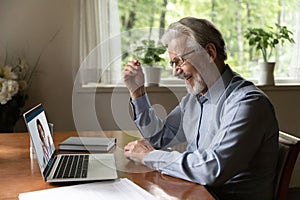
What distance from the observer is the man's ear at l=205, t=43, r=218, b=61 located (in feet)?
5.32

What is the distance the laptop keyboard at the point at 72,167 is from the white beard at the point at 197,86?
1.48 feet

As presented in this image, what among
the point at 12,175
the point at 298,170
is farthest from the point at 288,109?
the point at 12,175

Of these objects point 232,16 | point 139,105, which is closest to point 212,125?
point 139,105

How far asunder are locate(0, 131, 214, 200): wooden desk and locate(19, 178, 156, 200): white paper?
36mm

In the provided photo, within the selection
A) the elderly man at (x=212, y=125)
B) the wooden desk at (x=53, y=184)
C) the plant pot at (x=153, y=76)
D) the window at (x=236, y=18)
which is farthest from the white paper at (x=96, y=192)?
the window at (x=236, y=18)

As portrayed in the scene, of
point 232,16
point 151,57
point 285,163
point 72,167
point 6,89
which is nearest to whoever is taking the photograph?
point 72,167

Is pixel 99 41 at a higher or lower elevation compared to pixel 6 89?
higher

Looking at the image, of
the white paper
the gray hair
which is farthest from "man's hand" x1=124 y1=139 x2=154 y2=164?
the gray hair

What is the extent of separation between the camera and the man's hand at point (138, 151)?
5.07 ft

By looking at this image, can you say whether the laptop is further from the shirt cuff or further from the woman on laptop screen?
the shirt cuff

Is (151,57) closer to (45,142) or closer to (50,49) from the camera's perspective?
(45,142)

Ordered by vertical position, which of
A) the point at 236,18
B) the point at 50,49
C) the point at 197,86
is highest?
the point at 236,18

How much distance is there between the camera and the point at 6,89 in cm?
240

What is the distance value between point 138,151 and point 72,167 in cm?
26
